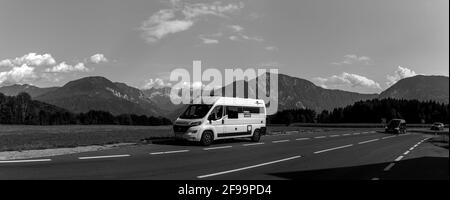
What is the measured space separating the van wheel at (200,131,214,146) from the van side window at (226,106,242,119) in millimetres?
1927

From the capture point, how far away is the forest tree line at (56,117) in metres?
112

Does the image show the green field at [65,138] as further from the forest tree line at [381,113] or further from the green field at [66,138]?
the forest tree line at [381,113]

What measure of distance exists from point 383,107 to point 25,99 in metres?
109

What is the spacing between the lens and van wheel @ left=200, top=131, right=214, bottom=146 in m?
22.7

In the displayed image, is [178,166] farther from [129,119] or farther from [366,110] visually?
[366,110]

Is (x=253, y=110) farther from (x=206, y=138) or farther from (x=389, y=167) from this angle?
(x=389, y=167)

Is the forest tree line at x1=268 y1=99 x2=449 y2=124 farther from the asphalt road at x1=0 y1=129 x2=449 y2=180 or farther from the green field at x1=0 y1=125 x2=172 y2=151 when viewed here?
the asphalt road at x1=0 y1=129 x2=449 y2=180

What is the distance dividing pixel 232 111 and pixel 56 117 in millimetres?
98796

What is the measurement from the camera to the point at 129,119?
390ft

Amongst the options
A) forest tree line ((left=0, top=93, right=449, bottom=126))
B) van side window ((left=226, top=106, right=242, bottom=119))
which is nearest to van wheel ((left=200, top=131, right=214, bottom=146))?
van side window ((left=226, top=106, right=242, bottom=119))

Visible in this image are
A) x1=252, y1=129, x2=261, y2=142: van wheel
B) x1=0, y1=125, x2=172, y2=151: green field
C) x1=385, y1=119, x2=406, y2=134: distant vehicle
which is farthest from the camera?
x1=385, y1=119, x2=406, y2=134: distant vehicle
